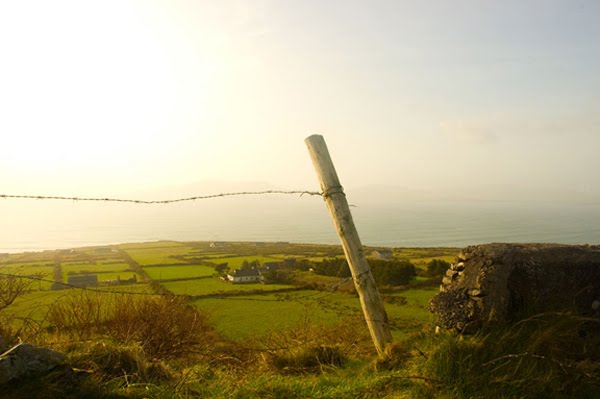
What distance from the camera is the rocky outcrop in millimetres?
4039

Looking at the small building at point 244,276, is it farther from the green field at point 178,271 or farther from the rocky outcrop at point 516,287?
the rocky outcrop at point 516,287

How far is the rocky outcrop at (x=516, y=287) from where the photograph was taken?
4.04 m

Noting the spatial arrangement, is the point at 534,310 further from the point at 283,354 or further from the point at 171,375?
the point at 171,375

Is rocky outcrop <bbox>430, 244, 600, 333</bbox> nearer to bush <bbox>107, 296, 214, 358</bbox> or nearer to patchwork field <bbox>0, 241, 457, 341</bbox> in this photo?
patchwork field <bbox>0, 241, 457, 341</bbox>

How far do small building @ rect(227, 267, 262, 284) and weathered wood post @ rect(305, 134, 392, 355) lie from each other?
94.0 feet

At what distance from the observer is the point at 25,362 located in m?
2.99

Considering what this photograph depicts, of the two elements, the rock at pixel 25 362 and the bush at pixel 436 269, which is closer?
the rock at pixel 25 362

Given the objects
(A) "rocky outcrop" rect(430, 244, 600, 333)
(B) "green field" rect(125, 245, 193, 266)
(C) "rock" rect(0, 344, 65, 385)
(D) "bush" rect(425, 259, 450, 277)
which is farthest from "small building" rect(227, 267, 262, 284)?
(C) "rock" rect(0, 344, 65, 385)

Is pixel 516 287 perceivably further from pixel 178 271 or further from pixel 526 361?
pixel 178 271

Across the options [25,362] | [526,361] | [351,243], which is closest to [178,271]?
[351,243]

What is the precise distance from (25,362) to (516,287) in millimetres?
4825

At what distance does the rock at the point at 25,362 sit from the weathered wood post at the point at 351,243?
→ 3378 mm

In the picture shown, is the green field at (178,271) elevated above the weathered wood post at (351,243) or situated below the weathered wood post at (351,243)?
below

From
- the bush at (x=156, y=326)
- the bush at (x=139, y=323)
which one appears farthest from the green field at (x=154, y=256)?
the bush at (x=156, y=326)
